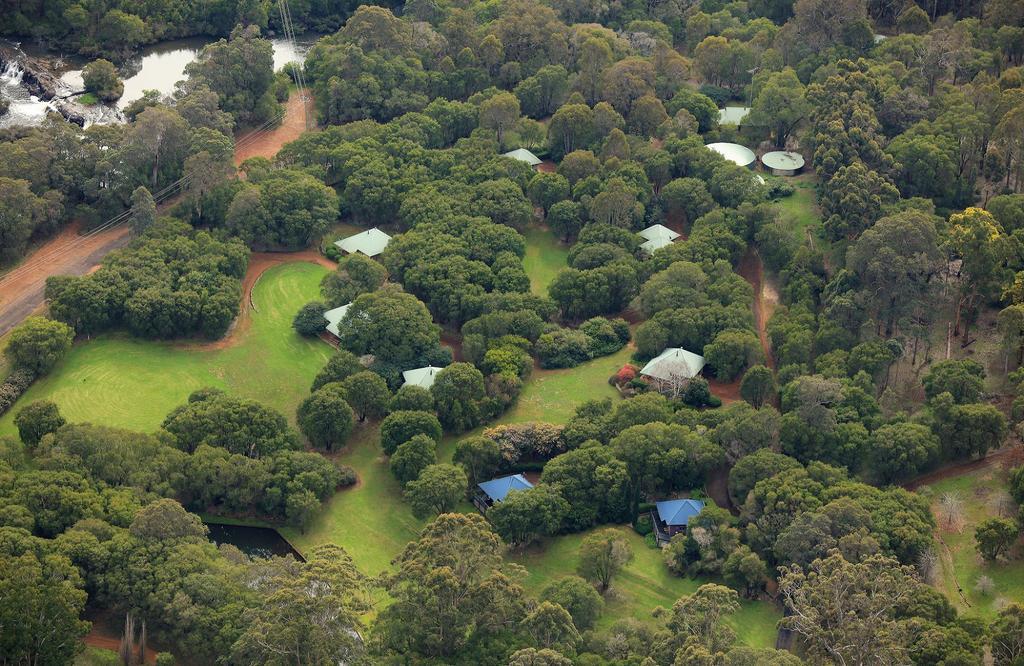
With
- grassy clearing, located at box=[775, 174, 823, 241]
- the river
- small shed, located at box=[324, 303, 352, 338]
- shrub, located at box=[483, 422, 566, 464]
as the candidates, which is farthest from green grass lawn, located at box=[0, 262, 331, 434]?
grassy clearing, located at box=[775, 174, 823, 241]

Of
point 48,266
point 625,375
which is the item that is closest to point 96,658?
point 625,375

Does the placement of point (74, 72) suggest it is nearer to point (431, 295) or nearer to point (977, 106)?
point (431, 295)

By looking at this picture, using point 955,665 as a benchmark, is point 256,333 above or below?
below

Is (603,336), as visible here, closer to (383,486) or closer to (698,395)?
(698,395)

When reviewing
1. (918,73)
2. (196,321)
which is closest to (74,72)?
(196,321)

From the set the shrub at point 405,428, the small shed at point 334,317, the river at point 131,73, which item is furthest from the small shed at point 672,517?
the river at point 131,73
